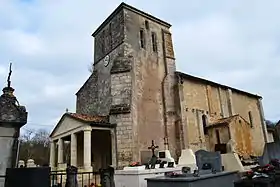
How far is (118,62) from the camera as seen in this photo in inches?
686

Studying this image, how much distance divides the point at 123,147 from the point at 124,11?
413 inches

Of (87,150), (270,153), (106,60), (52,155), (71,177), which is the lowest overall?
(71,177)

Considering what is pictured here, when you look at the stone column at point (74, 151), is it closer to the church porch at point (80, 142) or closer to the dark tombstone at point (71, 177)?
the church porch at point (80, 142)

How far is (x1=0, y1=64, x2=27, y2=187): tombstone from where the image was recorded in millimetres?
4723

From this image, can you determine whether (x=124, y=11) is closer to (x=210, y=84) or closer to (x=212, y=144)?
(x=210, y=84)

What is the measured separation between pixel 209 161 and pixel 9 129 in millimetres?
7037

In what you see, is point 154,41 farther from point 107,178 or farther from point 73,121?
point 107,178

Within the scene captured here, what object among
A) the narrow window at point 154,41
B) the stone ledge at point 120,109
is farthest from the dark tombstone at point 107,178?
the narrow window at point 154,41

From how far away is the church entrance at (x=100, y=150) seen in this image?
59.5 feet

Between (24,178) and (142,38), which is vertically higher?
(142,38)

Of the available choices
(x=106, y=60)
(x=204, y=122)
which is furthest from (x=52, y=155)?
(x=204, y=122)

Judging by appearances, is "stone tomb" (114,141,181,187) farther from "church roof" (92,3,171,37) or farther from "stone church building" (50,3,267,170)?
"church roof" (92,3,171,37)

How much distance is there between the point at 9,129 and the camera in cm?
483

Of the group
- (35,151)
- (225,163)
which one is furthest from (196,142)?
(35,151)
